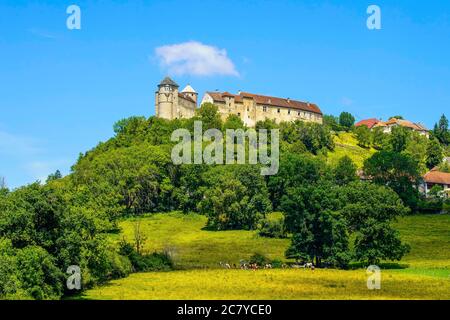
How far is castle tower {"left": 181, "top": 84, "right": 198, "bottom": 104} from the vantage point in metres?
173

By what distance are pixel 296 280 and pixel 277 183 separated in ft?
206

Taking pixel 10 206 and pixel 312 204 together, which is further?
pixel 312 204

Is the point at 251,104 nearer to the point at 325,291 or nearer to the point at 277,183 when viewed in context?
the point at 277,183

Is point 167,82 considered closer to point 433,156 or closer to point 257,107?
point 257,107

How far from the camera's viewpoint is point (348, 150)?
17762 centimetres

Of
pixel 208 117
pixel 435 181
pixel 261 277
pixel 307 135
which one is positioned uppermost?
pixel 208 117

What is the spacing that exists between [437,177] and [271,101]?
4718 cm

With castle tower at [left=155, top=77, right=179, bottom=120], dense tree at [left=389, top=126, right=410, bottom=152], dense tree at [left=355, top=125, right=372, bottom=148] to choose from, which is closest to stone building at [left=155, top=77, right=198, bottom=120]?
castle tower at [left=155, top=77, right=179, bottom=120]

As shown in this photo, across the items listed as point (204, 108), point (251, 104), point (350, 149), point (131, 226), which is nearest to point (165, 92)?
point (204, 108)

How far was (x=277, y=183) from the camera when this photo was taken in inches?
4651

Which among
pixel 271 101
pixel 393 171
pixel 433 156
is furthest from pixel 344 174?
pixel 433 156

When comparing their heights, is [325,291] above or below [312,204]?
below

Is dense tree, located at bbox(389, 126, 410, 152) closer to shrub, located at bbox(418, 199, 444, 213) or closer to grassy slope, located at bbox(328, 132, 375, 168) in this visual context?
grassy slope, located at bbox(328, 132, 375, 168)

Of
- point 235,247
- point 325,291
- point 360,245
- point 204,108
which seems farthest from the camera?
point 204,108
